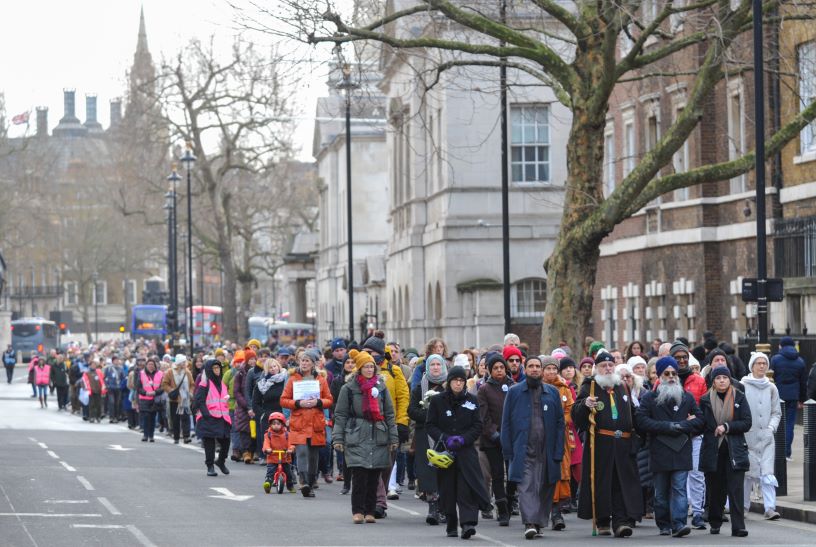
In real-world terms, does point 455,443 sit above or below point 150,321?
below

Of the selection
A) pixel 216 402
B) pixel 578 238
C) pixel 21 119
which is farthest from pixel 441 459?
pixel 21 119

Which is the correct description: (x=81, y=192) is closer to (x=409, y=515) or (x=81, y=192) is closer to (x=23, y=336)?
(x=23, y=336)

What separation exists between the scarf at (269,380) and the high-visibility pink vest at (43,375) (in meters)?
32.7

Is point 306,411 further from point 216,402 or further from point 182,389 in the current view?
point 182,389

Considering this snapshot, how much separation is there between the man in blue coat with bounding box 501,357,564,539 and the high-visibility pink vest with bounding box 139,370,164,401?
20.2 metres

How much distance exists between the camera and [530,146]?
51188 millimetres

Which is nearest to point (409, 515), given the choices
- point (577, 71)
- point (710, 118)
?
point (577, 71)

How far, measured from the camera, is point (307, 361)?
21.0 m

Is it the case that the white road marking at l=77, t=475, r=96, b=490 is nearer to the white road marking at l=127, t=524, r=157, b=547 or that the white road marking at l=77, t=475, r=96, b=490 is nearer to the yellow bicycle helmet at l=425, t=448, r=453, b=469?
the white road marking at l=127, t=524, r=157, b=547

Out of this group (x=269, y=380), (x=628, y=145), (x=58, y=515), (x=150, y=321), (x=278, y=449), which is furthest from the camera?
(x=150, y=321)

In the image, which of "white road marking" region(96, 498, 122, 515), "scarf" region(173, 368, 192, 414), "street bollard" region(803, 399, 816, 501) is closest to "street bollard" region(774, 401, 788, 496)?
"street bollard" region(803, 399, 816, 501)

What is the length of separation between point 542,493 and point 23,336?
103421 mm

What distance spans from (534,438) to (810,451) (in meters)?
4.04

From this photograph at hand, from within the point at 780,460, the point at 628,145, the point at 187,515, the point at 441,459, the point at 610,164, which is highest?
the point at 628,145
